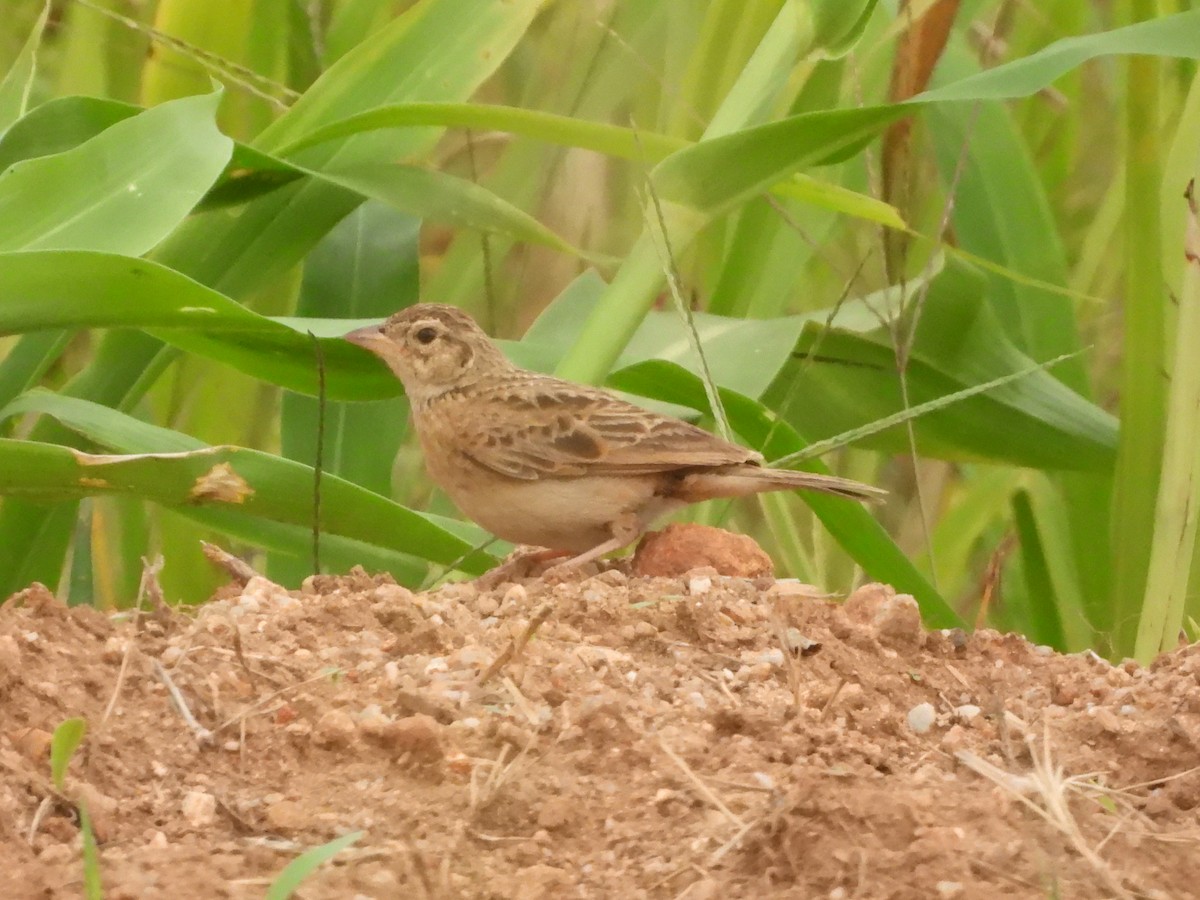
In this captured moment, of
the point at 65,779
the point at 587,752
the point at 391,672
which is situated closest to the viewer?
the point at 65,779

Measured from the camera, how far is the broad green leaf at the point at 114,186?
3309mm

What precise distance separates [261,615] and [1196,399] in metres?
2.13

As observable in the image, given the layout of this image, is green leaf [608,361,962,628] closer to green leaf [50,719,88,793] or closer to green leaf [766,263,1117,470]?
green leaf [766,263,1117,470]

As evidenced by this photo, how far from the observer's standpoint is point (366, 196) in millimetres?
4023

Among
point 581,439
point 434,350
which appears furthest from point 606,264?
point 581,439

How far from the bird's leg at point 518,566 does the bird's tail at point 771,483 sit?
46cm

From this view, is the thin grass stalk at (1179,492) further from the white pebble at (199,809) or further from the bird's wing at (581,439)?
the white pebble at (199,809)

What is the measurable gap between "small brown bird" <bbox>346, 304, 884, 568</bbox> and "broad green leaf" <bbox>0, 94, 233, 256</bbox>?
535 millimetres

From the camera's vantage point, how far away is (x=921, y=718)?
90.5 inches

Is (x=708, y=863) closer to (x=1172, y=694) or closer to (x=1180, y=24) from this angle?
(x=1172, y=694)

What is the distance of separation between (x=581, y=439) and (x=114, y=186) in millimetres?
1207

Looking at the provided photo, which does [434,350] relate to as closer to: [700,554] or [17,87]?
[700,554]

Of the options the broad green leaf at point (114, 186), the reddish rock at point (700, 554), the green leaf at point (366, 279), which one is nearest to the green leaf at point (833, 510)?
the reddish rock at point (700, 554)

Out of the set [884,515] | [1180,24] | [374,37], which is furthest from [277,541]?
[884,515]
